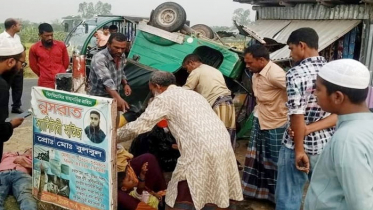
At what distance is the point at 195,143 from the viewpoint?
303 cm

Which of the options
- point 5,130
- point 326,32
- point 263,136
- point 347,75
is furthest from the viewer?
point 326,32

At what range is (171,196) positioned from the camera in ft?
10.2

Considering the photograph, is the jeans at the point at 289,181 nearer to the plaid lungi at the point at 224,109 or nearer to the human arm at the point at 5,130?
the human arm at the point at 5,130

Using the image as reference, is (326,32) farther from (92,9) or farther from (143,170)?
(92,9)


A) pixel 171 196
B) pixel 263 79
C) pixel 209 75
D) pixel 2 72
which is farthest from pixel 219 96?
pixel 2 72

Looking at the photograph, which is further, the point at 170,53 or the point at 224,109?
the point at 170,53

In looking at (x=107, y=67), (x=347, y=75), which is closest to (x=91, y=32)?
(x=107, y=67)

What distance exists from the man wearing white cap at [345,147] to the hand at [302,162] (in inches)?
40.5

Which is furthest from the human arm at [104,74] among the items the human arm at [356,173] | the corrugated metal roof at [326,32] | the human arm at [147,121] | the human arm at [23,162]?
the corrugated metal roof at [326,32]

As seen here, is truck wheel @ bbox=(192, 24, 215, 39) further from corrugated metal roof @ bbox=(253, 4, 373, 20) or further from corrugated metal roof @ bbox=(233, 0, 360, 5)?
corrugated metal roof @ bbox=(253, 4, 373, 20)

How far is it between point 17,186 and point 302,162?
268cm

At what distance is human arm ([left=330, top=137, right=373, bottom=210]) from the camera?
1.58 m

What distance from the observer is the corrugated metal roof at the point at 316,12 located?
7102mm

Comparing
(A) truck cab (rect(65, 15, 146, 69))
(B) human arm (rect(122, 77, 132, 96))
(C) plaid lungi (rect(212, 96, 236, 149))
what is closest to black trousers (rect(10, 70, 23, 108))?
(A) truck cab (rect(65, 15, 146, 69))
